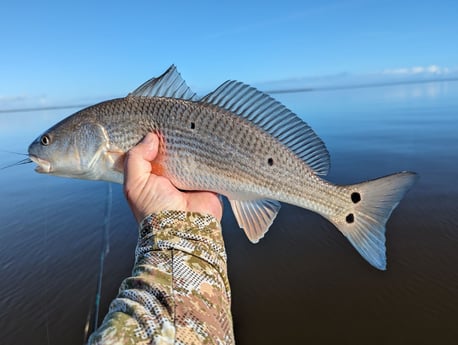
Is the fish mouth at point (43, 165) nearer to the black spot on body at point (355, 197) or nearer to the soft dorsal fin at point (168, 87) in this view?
the soft dorsal fin at point (168, 87)

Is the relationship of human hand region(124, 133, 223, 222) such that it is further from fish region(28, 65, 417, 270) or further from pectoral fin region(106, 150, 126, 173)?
pectoral fin region(106, 150, 126, 173)

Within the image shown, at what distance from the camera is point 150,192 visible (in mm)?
3322

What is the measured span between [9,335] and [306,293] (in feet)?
16.4

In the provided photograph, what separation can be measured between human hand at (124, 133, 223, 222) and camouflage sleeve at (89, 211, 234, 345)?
34cm

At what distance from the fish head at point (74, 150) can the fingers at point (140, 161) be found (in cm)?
48

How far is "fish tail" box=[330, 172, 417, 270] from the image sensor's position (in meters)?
3.46

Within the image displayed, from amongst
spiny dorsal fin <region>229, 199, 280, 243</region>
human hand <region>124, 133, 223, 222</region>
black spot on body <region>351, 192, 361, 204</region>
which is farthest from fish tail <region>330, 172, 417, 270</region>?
human hand <region>124, 133, 223, 222</region>

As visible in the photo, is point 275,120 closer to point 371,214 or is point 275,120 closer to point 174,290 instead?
point 371,214

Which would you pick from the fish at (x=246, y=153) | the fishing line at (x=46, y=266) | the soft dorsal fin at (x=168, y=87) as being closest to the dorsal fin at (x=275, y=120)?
the fish at (x=246, y=153)

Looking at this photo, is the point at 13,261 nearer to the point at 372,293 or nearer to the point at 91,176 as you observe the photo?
the point at 91,176

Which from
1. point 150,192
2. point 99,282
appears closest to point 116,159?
point 150,192

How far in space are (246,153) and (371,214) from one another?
1528mm

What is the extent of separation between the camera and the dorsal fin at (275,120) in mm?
3646

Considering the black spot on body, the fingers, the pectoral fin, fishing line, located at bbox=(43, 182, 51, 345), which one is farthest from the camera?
fishing line, located at bbox=(43, 182, 51, 345)
